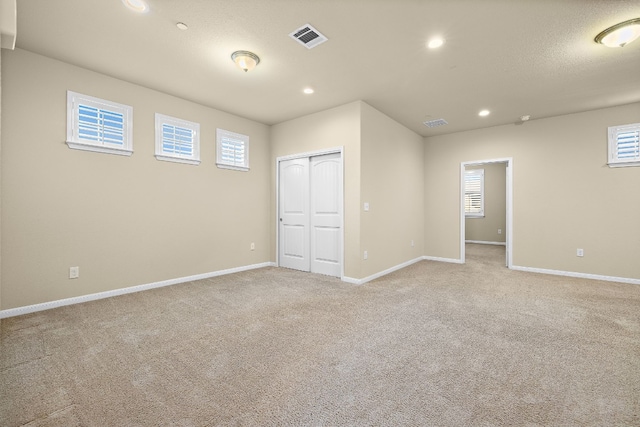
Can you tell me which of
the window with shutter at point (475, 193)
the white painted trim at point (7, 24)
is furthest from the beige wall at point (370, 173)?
the window with shutter at point (475, 193)

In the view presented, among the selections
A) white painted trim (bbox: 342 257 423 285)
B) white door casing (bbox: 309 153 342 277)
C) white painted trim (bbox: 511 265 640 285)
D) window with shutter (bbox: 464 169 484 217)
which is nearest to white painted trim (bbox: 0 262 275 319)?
white door casing (bbox: 309 153 342 277)

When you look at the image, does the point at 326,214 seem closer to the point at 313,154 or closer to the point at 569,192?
the point at 313,154

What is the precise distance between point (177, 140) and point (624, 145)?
23.4ft

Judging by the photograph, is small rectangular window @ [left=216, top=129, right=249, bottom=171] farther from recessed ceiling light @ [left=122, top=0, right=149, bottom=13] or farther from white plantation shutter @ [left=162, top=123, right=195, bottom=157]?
recessed ceiling light @ [left=122, top=0, right=149, bottom=13]

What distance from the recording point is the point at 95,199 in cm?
345

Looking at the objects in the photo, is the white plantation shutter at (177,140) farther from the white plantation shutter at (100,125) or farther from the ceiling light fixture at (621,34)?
the ceiling light fixture at (621,34)

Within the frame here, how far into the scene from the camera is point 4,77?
286 centimetres

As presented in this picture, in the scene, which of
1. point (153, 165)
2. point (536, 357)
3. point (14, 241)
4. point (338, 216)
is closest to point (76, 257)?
point (14, 241)

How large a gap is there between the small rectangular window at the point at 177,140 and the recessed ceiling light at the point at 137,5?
1.85 meters

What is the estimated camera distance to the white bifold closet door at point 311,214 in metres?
4.65

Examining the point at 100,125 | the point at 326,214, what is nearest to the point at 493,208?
the point at 326,214

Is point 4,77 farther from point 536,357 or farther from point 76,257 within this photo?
point 536,357

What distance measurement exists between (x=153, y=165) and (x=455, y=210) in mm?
5818

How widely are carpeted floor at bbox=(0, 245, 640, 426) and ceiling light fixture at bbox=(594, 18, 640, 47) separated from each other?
A: 9.03 feet
